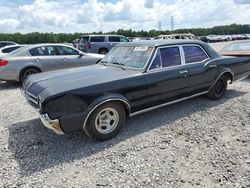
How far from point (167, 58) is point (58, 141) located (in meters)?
2.60

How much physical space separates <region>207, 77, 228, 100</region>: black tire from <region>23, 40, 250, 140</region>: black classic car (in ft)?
0.08

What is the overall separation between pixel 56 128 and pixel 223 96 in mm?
4517

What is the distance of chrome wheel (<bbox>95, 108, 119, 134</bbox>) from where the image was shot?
161 inches

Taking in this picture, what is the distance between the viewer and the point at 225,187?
295cm

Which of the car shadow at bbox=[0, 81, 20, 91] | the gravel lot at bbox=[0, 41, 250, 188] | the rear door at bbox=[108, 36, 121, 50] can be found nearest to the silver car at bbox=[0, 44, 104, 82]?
the car shadow at bbox=[0, 81, 20, 91]

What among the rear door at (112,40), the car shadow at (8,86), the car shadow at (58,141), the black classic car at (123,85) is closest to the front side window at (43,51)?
the car shadow at (8,86)

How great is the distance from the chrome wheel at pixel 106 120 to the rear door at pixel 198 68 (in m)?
1.97

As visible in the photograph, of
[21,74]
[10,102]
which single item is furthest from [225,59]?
[21,74]

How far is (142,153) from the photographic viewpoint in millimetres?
3748

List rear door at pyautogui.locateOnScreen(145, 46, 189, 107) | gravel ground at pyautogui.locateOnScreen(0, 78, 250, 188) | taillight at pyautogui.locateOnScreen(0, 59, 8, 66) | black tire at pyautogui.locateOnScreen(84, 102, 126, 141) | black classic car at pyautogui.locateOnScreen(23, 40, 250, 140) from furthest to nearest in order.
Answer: taillight at pyautogui.locateOnScreen(0, 59, 8, 66)
rear door at pyautogui.locateOnScreen(145, 46, 189, 107)
black tire at pyautogui.locateOnScreen(84, 102, 126, 141)
black classic car at pyautogui.locateOnScreen(23, 40, 250, 140)
gravel ground at pyautogui.locateOnScreen(0, 78, 250, 188)

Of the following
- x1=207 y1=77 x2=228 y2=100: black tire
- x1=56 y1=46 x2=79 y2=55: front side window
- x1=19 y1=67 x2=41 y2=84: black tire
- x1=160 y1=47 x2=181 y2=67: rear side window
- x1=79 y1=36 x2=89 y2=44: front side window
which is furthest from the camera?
x1=79 y1=36 x2=89 y2=44: front side window

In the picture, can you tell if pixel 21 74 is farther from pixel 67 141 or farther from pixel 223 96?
pixel 223 96

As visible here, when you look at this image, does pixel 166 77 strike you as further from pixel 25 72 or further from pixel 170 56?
pixel 25 72

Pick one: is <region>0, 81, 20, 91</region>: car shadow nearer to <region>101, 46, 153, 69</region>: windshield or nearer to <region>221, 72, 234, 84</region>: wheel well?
<region>101, 46, 153, 69</region>: windshield
